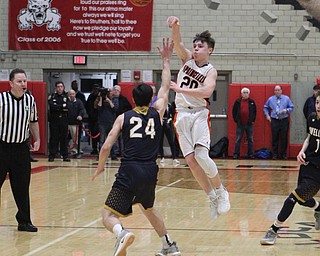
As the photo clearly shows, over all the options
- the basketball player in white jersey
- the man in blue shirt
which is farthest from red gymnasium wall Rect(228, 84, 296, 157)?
the basketball player in white jersey

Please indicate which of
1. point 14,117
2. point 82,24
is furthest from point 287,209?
→ point 82,24

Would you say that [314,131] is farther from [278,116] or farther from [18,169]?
[278,116]

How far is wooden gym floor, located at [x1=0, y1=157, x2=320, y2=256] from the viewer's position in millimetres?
7574

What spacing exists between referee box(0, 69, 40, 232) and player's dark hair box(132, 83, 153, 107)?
226cm

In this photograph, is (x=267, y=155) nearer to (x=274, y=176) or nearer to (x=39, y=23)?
(x=274, y=176)

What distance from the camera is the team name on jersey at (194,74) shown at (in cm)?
834

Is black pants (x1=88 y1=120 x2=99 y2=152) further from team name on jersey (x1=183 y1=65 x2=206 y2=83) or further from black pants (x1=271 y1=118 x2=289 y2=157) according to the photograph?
team name on jersey (x1=183 y1=65 x2=206 y2=83)

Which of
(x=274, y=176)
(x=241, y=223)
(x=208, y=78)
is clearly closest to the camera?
(x=208, y=78)

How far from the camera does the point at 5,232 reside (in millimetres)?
8539

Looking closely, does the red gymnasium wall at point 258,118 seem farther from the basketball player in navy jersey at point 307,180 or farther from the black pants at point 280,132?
the basketball player in navy jersey at point 307,180

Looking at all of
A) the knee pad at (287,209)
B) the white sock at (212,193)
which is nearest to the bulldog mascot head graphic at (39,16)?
the white sock at (212,193)

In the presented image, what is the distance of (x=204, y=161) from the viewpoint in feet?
27.4

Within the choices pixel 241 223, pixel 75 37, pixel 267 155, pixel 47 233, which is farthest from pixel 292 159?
pixel 47 233

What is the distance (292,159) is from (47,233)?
1319 cm
